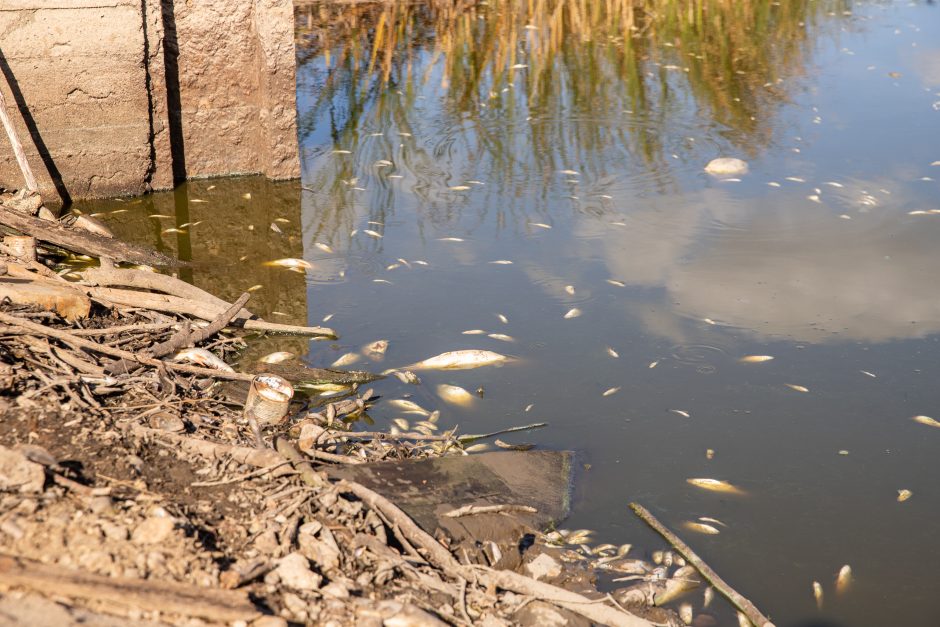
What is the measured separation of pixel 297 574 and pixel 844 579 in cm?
168

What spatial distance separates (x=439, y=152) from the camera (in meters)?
6.51

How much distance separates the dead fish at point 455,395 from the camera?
383 cm

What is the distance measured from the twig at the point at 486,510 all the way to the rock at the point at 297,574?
0.61 metres

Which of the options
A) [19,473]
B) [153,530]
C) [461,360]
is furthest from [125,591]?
[461,360]

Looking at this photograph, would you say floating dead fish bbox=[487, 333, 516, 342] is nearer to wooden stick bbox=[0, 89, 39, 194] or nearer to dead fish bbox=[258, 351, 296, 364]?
dead fish bbox=[258, 351, 296, 364]

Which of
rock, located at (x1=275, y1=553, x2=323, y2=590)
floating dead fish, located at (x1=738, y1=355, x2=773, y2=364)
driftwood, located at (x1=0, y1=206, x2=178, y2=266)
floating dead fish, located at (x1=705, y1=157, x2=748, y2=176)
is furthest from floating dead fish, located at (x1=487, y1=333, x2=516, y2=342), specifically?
floating dead fish, located at (x1=705, y1=157, x2=748, y2=176)

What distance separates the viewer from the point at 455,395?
3.87m

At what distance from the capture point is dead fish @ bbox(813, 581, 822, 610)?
2904mm

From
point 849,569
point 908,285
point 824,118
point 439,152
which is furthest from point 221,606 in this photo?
point 824,118

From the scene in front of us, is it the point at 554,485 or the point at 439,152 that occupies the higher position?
the point at 439,152

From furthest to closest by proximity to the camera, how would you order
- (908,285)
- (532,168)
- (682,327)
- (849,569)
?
(532,168), (908,285), (682,327), (849,569)

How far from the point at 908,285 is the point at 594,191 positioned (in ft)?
6.29

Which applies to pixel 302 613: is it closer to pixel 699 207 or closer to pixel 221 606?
pixel 221 606

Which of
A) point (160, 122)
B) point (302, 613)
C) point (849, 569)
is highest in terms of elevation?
point (160, 122)
